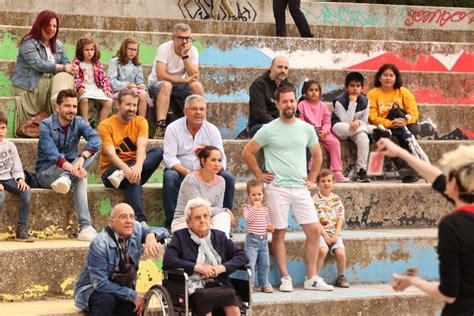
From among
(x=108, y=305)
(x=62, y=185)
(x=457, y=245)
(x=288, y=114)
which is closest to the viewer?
(x=457, y=245)

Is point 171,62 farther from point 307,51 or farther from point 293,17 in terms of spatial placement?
point 293,17

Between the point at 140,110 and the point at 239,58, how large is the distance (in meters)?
2.70

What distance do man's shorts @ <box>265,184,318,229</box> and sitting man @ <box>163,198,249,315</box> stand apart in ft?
3.95

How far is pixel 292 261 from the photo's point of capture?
976cm

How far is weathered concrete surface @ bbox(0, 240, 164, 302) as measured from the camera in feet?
28.5

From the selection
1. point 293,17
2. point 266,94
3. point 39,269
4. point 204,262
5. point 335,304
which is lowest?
point 335,304

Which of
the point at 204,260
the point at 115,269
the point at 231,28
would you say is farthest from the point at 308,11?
the point at 115,269

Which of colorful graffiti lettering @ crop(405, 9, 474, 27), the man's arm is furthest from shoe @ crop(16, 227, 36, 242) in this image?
colorful graffiti lettering @ crop(405, 9, 474, 27)

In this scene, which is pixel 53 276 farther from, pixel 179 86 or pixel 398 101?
pixel 398 101

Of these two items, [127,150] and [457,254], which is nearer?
[457,254]

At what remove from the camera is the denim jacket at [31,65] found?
10945 millimetres

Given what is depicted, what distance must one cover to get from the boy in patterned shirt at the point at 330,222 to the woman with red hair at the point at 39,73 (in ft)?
8.58

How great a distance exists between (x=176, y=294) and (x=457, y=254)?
3.11 meters

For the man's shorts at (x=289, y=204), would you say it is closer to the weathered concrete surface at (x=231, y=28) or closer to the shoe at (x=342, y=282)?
the shoe at (x=342, y=282)
